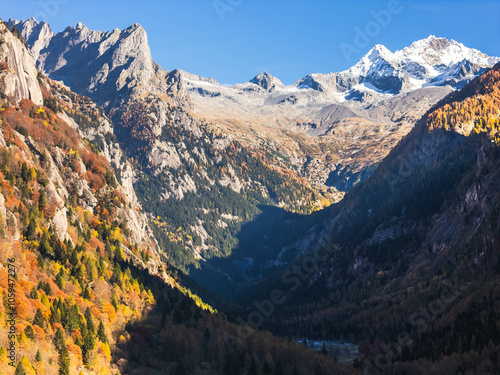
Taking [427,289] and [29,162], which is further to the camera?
[427,289]

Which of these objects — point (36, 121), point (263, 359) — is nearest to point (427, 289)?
point (263, 359)

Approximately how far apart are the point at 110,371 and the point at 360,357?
8766 cm

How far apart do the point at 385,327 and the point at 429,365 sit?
164 ft

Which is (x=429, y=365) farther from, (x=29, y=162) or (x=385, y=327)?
(x=29, y=162)

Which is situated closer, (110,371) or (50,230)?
(110,371)

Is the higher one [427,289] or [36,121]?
[36,121]

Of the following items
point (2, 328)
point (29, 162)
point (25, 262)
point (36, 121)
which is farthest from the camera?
point (36, 121)

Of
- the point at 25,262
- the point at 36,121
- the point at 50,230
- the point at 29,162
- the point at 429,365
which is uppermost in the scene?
the point at 36,121

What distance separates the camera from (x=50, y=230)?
15000 cm

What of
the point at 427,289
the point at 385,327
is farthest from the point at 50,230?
the point at 427,289

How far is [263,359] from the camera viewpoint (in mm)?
143500

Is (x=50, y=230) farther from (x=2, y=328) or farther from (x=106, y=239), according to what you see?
(x=2, y=328)

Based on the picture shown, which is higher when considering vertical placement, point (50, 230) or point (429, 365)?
point (50, 230)

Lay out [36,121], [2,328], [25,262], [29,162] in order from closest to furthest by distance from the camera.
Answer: [2,328] < [25,262] < [29,162] < [36,121]
